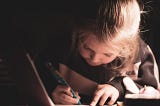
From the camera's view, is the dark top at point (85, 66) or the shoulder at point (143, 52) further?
the shoulder at point (143, 52)

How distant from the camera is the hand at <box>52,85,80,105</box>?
1.19 meters

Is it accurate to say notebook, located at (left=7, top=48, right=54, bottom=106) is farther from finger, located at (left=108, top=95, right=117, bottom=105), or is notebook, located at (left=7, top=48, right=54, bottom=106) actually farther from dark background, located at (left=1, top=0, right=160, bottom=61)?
finger, located at (left=108, top=95, right=117, bottom=105)

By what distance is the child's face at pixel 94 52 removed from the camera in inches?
47.9

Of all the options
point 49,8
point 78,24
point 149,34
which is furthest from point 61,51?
point 149,34

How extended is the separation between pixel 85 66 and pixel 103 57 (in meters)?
0.15

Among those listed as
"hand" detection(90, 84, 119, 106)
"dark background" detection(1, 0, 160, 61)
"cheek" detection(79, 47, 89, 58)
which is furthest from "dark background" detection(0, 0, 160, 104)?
"hand" detection(90, 84, 119, 106)

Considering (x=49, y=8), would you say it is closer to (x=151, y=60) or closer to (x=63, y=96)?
(x=63, y=96)

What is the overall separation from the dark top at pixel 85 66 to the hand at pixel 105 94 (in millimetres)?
29

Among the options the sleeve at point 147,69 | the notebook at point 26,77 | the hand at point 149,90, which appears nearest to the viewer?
the notebook at point 26,77

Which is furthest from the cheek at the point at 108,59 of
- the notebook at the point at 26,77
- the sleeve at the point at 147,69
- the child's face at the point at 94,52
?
the notebook at the point at 26,77

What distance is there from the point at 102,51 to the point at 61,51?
0.22 metres

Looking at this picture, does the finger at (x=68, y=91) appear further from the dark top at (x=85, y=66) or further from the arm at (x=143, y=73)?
the arm at (x=143, y=73)

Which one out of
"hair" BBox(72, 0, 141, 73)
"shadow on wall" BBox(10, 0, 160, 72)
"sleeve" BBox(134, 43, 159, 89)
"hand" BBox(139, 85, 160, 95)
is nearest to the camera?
"shadow on wall" BBox(10, 0, 160, 72)

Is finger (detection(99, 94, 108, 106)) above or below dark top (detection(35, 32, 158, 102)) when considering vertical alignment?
below
